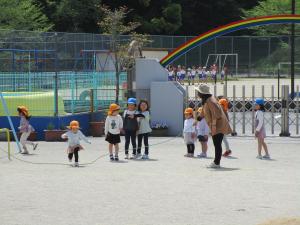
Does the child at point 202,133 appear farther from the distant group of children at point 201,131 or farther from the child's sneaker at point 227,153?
the child's sneaker at point 227,153

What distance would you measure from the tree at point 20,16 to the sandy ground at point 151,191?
112 feet

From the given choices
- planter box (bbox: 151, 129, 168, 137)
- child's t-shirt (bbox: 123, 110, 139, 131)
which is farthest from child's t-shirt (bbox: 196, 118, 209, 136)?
planter box (bbox: 151, 129, 168, 137)

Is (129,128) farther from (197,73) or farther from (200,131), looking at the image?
(197,73)

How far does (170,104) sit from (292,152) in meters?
6.17

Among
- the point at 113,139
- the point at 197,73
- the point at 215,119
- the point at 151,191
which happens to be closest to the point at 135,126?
the point at 113,139

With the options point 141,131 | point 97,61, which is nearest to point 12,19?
point 97,61

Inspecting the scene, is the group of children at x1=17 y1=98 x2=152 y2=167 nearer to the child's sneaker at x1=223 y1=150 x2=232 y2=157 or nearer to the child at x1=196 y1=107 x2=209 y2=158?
the child at x1=196 y1=107 x2=209 y2=158

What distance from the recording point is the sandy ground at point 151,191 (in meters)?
10.1

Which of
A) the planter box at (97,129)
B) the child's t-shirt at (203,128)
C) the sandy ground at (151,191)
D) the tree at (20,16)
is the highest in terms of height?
the tree at (20,16)

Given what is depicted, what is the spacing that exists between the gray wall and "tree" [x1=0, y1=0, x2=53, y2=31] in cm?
2765

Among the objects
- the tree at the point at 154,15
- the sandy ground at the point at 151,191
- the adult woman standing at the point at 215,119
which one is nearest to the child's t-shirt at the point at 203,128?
the sandy ground at the point at 151,191

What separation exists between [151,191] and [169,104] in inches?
486

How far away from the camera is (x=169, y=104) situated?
24516 mm

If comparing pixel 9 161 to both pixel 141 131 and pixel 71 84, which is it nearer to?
pixel 141 131
